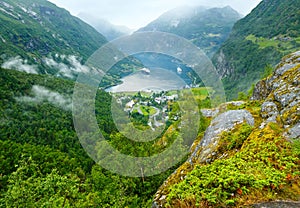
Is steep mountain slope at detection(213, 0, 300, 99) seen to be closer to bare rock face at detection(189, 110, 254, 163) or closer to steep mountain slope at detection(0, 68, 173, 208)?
steep mountain slope at detection(0, 68, 173, 208)

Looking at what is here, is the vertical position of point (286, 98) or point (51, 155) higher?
point (286, 98)

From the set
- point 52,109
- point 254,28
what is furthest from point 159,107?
point 254,28

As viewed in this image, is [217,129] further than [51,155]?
No

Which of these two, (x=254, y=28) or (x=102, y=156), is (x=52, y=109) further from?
(x=254, y=28)

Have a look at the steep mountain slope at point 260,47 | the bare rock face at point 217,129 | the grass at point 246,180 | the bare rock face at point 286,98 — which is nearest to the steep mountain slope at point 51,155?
the bare rock face at point 217,129

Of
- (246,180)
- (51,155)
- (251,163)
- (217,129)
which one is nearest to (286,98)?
(217,129)

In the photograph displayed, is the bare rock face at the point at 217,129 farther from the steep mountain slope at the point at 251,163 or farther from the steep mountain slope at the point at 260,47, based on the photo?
the steep mountain slope at the point at 260,47

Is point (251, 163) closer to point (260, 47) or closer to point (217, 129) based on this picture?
point (217, 129)
